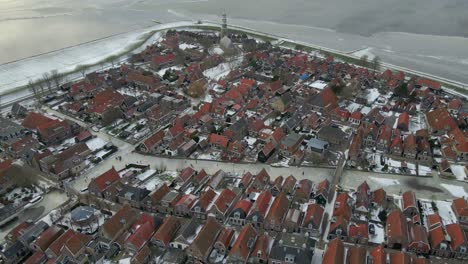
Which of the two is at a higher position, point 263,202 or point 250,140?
point 263,202

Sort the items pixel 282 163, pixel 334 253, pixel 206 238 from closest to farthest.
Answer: pixel 334 253 < pixel 206 238 < pixel 282 163

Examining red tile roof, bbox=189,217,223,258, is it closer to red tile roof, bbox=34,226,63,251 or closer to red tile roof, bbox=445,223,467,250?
red tile roof, bbox=34,226,63,251

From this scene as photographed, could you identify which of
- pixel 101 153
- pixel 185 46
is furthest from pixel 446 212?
pixel 185 46

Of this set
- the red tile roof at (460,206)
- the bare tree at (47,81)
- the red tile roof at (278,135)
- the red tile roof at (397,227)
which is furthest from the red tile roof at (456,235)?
the bare tree at (47,81)

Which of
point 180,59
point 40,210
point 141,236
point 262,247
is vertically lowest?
point 40,210

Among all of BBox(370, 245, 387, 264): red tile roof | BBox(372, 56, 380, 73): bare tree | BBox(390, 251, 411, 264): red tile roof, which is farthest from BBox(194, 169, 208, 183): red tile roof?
BBox(372, 56, 380, 73): bare tree

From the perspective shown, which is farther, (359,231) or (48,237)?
(359,231)

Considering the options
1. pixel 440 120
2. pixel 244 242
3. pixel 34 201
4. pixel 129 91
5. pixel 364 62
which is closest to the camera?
pixel 244 242

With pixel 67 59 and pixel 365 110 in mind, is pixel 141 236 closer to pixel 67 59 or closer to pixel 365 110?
pixel 365 110
